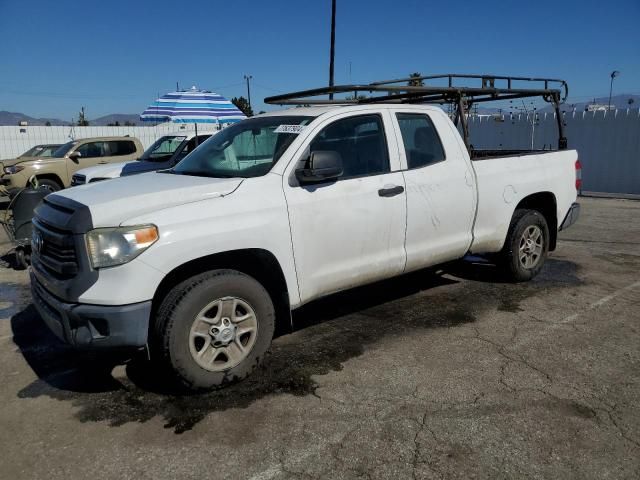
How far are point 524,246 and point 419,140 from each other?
1954mm

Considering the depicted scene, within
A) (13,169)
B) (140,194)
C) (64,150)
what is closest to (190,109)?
(64,150)

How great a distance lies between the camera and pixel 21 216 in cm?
711

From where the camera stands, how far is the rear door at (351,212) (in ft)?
12.5

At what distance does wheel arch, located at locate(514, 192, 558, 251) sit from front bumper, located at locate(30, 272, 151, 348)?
14.0 ft

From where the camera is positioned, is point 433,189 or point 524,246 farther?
point 524,246

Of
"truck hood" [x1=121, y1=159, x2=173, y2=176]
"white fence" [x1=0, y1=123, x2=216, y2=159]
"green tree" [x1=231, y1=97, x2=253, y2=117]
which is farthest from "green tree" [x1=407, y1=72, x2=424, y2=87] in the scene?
"green tree" [x1=231, y1=97, x2=253, y2=117]

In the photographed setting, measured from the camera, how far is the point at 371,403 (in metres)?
3.36

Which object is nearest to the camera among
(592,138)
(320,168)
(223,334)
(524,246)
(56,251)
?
(56,251)

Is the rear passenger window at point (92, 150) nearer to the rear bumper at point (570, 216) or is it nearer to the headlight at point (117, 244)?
the rear bumper at point (570, 216)

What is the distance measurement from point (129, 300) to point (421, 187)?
257cm

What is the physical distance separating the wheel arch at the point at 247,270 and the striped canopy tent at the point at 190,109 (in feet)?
37.5

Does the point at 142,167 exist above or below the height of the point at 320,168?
below

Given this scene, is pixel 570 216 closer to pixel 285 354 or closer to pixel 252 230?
pixel 285 354

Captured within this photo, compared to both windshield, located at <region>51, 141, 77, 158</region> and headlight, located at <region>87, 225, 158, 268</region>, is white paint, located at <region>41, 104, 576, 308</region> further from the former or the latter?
windshield, located at <region>51, 141, 77, 158</region>
